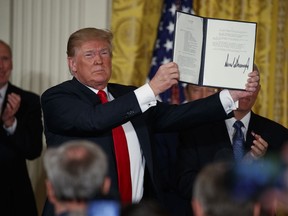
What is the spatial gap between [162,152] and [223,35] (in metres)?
0.92

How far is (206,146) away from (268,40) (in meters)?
1.49

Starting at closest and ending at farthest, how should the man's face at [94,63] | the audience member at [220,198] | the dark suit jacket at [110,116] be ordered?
the audience member at [220,198] < the dark suit jacket at [110,116] < the man's face at [94,63]

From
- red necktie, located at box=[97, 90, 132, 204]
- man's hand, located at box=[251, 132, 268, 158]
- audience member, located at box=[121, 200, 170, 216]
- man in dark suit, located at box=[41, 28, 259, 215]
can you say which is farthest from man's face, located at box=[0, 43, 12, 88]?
audience member, located at box=[121, 200, 170, 216]

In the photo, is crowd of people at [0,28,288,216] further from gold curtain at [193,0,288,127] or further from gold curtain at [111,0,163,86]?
gold curtain at [193,0,288,127]

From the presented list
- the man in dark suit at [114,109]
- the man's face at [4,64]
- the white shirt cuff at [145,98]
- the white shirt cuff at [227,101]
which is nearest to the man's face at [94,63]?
the man in dark suit at [114,109]

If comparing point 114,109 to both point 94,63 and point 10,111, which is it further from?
point 10,111

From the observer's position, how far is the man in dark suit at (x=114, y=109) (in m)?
3.75

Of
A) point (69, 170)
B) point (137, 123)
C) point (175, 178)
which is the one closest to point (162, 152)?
point (175, 178)

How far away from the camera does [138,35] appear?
17.6 feet

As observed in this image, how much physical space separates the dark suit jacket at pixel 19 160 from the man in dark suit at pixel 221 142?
36.9 inches

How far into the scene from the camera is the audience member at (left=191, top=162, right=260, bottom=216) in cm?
238

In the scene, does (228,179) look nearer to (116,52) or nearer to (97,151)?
(97,151)

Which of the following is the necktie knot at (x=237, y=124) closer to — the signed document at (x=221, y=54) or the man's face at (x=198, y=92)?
the signed document at (x=221, y=54)

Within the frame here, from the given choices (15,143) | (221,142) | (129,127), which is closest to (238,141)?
(221,142)
